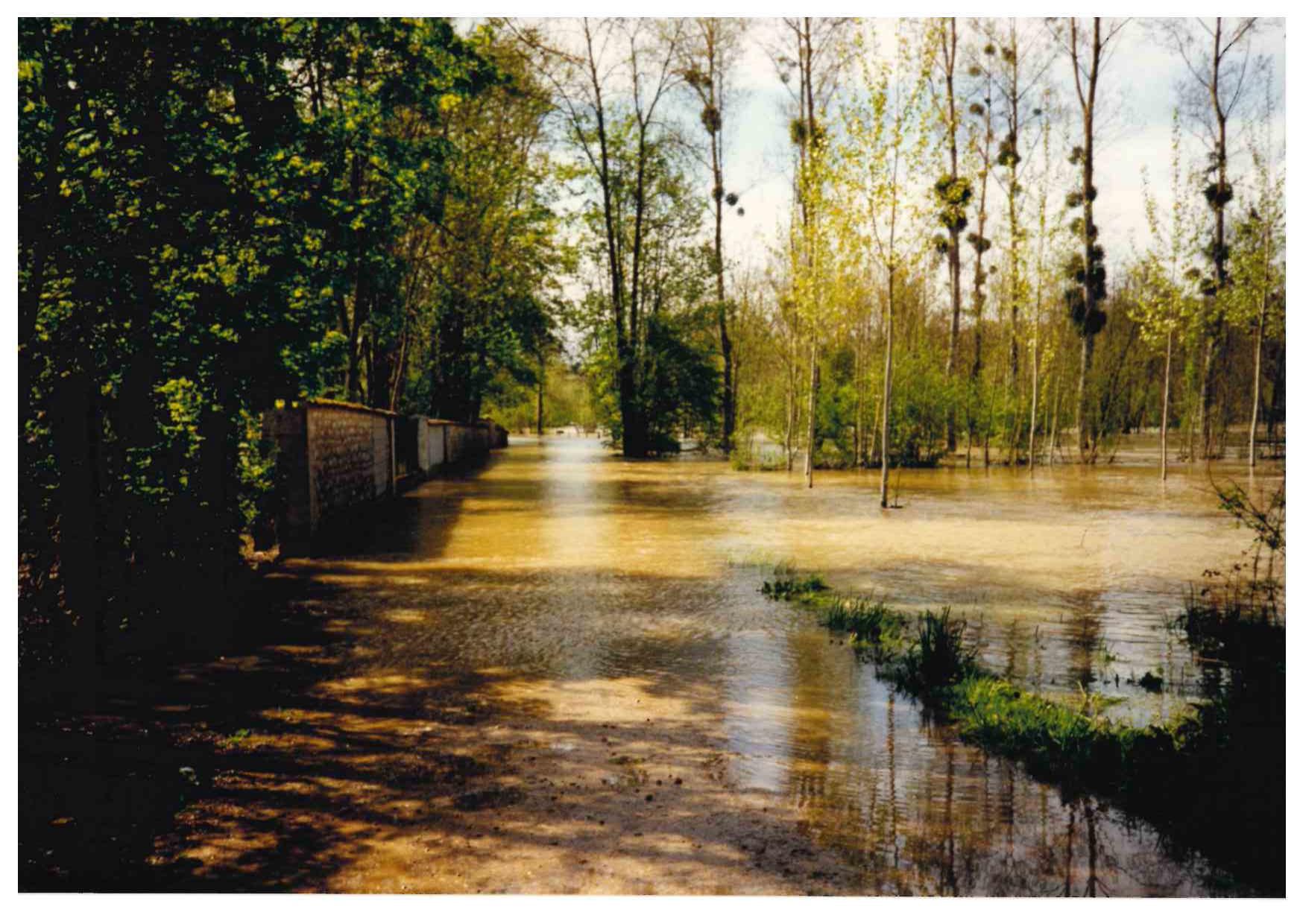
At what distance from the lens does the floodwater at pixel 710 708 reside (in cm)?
333

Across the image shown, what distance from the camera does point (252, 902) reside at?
3.13 metres

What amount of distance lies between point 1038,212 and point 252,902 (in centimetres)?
2608

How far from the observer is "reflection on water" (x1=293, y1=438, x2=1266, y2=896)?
355 centimetres

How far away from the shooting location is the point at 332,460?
12.9 metres

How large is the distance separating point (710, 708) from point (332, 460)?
9.07m

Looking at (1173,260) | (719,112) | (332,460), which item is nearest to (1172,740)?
(332,460)

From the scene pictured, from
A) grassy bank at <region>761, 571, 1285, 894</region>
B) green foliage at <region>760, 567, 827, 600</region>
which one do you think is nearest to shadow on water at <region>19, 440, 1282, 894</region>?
grassy bank at <region>761, 571, 1285, 894</region>

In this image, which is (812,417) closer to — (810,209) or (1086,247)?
(810,209)

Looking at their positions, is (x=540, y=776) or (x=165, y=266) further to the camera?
(x=165, y=266)

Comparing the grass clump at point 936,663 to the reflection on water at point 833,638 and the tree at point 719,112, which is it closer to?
the reflection on water at point 833,638

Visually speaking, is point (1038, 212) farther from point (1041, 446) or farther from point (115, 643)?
point (115, 643)
